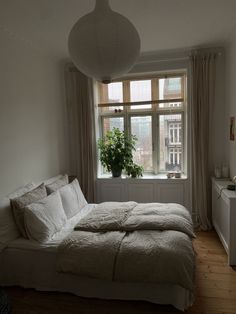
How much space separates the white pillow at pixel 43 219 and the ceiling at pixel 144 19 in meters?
1.97

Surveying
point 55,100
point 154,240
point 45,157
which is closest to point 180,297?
point 154,240

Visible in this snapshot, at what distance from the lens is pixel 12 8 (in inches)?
99.2

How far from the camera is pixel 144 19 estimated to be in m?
2.88

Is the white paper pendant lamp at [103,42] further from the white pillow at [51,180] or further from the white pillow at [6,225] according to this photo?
the white pillow at [51,180]

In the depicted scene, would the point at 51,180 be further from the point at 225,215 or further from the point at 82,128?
the point at 225,215

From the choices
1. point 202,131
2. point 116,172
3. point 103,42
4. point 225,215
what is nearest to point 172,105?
point 202,131

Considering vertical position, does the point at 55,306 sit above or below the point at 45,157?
below

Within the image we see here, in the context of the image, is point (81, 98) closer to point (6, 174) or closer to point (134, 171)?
point (134, 171)

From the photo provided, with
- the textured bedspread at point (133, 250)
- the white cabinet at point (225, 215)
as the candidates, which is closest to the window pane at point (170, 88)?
the white cabinet at point (225, 215)

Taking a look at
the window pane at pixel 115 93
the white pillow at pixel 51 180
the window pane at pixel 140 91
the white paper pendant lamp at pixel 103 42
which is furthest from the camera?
the window pane at pixel 115 93

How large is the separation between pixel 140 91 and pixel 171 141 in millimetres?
1030

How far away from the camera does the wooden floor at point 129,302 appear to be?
2.24 meters

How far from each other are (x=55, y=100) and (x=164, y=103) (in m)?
1.82

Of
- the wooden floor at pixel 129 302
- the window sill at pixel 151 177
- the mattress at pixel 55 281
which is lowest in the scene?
the wooden floor at pixel 129 302
